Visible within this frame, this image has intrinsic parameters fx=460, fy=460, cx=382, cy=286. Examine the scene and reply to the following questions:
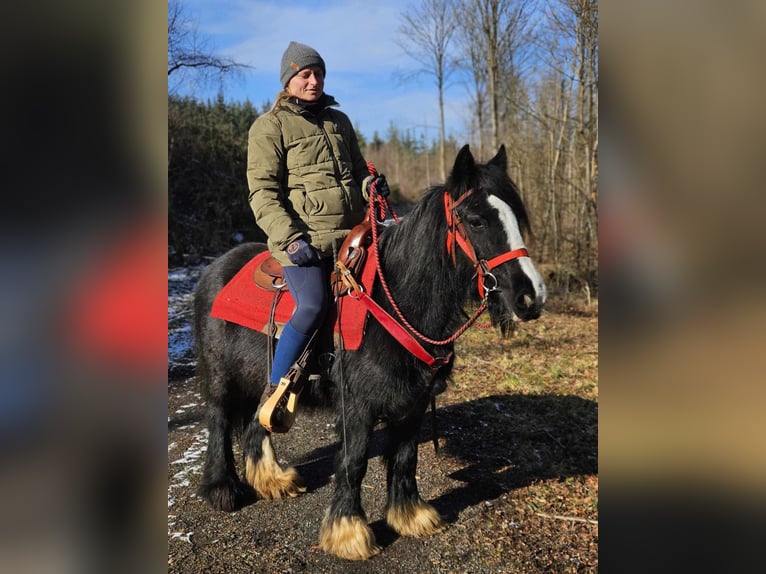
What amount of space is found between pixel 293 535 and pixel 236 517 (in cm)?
51

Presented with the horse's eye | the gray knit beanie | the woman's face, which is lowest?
the horse's eye

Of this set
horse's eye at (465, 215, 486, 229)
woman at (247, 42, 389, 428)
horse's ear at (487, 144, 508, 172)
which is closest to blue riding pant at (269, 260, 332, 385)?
woman at (247, 42, 389, 428)

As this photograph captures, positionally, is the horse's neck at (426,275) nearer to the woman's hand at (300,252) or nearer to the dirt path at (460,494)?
the woman's hand at (300,252)

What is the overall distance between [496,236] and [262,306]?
1654mm

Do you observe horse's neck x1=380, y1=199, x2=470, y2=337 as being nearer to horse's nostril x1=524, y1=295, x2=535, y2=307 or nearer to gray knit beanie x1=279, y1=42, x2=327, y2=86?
horse's nostril x1=524, y1=295, x2=535, y2=307

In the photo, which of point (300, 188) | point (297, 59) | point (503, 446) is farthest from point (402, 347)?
point (503, 446)

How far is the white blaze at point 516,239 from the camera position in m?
2.36

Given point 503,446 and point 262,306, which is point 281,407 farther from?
point 503,446

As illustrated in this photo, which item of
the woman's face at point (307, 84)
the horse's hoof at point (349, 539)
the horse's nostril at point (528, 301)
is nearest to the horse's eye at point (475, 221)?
the horse's nostril at point (528, 301)

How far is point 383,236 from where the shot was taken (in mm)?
3037

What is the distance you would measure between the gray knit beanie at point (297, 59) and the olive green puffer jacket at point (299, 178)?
0.62ft

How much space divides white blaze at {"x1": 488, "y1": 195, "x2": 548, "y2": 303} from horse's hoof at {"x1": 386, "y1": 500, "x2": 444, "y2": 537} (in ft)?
5.94

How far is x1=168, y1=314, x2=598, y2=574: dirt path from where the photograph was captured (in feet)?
9.61
